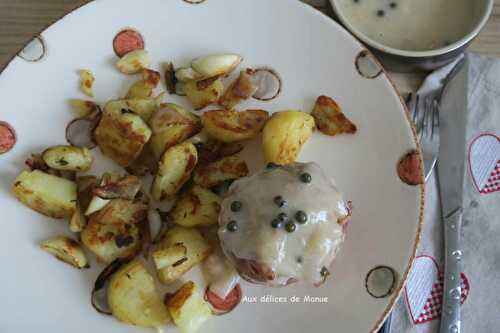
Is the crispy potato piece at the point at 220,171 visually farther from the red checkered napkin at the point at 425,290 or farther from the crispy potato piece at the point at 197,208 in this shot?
the red checkered napkin at the point at 425,290

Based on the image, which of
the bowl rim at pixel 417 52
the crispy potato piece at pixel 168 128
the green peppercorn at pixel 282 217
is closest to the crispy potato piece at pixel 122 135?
the crispy potato piece at pixel 168 128

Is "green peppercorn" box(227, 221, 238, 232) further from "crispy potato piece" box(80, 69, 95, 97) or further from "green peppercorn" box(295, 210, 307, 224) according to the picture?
"crispy potato piece" box(80, 69, 95, 97)

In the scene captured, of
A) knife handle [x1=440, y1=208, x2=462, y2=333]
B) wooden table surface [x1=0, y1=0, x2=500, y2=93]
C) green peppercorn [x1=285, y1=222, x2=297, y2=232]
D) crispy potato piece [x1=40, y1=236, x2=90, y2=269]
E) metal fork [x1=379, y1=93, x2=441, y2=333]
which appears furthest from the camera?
wooden table surface [x1=0, y1=0, x2=500, y2=93]

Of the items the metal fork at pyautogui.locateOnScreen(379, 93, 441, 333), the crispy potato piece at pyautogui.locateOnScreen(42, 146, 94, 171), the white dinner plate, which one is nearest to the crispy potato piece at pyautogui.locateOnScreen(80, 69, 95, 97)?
the white dinner plate

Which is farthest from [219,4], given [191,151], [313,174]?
[313,174]

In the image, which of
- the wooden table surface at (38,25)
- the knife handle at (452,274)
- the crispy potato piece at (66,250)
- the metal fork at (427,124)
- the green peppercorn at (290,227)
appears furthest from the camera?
the wooden table surface at (38,25)

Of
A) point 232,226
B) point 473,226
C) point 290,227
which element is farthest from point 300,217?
point 473,226

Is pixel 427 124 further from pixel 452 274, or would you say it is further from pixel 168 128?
pixel 168 128
